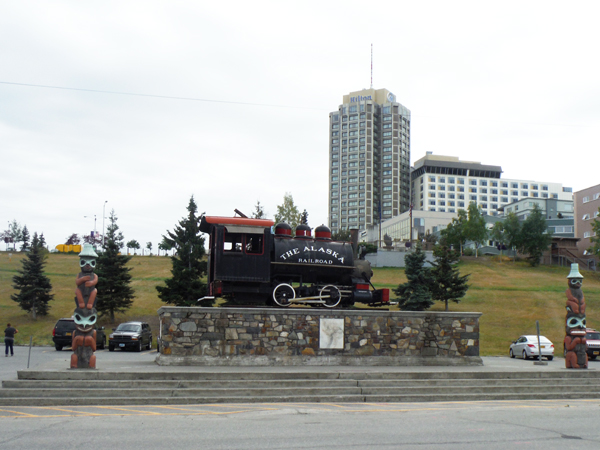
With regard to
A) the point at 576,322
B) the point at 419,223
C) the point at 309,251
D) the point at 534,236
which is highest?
the point at 419,223

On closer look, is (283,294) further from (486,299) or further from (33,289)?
(486,299)

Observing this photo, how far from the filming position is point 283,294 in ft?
55.2

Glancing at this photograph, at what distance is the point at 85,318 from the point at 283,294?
600cm

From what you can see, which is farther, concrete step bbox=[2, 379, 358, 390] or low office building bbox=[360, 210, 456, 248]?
low office building bbox=[360, 210, 456, 248]

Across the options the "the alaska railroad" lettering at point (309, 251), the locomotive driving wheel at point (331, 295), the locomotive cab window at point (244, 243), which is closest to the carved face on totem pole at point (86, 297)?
the locomotive cab window at point (244, 243)

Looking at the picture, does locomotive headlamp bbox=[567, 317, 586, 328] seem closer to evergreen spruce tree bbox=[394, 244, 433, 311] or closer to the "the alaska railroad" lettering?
the "the alaska railroad" lettering

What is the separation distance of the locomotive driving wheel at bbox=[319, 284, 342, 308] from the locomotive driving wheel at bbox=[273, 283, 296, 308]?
0.98 m

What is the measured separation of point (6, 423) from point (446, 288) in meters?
37.3

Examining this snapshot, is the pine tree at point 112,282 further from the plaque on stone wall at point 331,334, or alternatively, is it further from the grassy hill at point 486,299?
the plaque on stone wall at point 331,334

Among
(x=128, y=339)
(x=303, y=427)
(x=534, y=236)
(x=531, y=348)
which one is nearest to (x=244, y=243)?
(x=303, y=427)

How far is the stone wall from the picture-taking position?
1501 centimetres

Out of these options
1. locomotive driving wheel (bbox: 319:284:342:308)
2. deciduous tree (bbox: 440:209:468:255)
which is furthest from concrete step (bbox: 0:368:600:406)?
deciduous tree (bbox: 440:209:468:255)

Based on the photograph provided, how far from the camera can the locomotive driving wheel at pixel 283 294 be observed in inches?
658

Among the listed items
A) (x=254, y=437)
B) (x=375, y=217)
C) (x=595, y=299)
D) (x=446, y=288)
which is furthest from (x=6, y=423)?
(x=375, y=217)
